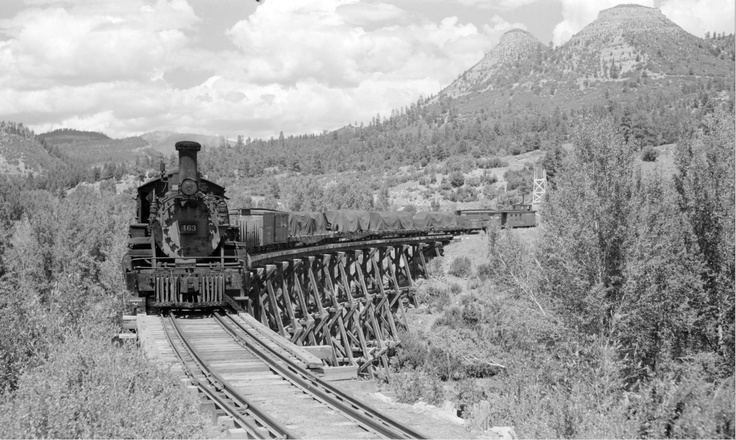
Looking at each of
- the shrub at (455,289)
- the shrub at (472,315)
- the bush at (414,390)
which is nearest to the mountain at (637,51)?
the shrub at (455,289)

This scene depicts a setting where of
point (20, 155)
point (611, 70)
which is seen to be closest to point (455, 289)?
point (611, 70)

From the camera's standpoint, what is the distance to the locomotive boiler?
791 inches

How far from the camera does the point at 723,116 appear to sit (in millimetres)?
18938

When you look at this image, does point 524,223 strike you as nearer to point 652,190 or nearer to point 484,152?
point 652,190

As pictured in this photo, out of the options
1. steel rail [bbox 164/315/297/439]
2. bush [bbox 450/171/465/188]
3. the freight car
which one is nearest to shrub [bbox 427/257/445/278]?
the freight car

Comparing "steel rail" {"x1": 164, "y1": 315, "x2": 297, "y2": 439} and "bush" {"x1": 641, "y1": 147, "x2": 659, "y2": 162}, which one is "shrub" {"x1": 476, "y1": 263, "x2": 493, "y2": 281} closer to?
"steel rail" {"x1": 164, "y1": 315, "x2": 297, "y2": 439}

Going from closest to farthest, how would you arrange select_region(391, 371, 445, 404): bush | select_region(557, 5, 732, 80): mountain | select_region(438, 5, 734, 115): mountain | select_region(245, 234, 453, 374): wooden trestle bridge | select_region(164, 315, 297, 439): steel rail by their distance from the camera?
select_region(164, 315, 297, 439): steel rail, select_region(391, 371, 445, 404): bush, select_region(245, 234, 453, 374): wooden trestle bridge, select_region(438, 5, 734, 115): mountain, select_region(557, 5, 732, 80): mountain

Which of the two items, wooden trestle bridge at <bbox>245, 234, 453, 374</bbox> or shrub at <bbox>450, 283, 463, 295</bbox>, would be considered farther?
shrub at <bbox>450, 283, 463, 295</bbox>

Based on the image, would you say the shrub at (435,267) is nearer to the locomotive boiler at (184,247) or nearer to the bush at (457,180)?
the locomotive boiler at (184,247)

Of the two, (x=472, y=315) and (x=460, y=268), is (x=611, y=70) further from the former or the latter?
(x=472, y=315)

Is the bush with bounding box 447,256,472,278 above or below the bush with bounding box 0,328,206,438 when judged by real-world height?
below

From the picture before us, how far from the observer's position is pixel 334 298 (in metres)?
30.3

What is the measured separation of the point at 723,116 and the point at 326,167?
9502cm

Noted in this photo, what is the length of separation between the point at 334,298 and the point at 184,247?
1009 cm
